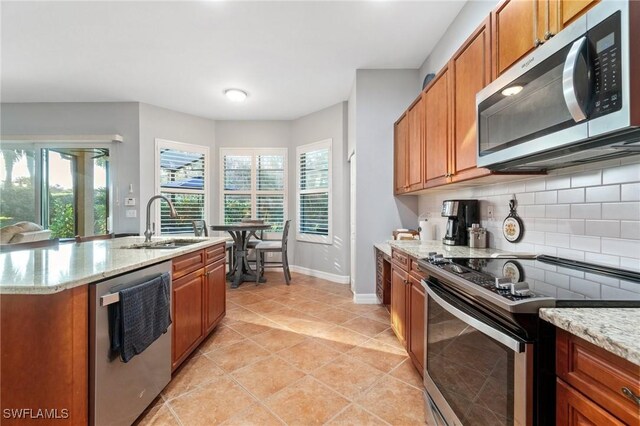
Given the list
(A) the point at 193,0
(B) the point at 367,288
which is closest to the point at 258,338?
(B) the point at 367,288

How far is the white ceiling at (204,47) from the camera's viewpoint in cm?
254

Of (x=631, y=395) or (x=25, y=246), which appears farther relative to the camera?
(x=25, y=246)

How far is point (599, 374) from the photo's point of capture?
0.68 meters

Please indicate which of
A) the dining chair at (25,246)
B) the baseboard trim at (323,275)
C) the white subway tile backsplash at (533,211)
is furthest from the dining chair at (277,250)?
the white subway tile backsplash at (533,211)

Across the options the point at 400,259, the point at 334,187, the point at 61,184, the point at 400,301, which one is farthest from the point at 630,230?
the point at 61,184

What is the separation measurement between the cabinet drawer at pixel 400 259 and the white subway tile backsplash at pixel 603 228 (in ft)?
3.34

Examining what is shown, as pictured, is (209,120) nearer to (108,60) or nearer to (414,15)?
(108,60)

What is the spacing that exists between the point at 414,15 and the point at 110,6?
2744mm

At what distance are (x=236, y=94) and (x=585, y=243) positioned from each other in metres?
4.26

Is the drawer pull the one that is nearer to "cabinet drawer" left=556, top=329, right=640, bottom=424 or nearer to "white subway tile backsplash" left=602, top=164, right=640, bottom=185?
"cabinet drawer" left=556, top=329, right=640, bottom=424

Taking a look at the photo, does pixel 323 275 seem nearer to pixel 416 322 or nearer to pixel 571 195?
pixel 416 322

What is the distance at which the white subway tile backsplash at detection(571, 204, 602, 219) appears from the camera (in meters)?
1.33

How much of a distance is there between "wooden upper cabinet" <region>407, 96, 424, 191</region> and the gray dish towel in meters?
2.25

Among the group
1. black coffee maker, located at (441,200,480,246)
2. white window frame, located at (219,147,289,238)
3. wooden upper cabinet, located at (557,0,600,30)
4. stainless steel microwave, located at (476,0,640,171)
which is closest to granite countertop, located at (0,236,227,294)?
stainless steel microwave, located at (476,0,640,171)
